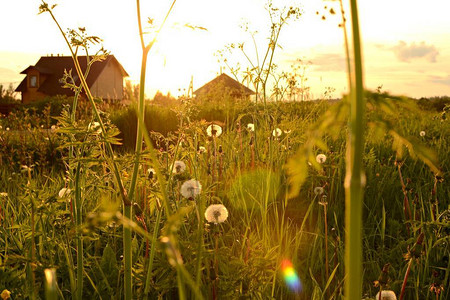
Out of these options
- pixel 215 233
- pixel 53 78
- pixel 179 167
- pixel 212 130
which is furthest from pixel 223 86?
pixel 53 78

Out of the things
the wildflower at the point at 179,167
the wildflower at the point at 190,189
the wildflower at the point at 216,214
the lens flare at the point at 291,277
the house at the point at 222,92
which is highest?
the house at the point at 222,92

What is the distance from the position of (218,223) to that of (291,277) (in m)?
0.45

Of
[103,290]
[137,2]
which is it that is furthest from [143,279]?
[137,2]

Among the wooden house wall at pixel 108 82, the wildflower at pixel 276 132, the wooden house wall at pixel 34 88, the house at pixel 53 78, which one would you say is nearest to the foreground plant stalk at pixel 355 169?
the wildflower at pixel 276 132

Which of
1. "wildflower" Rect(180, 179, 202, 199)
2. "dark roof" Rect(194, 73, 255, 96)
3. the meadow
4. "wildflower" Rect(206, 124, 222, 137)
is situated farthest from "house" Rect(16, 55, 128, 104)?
"wildflower" Rect(180, 179, 202, 199)

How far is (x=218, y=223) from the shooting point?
79.7 inches

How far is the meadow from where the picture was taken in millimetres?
733

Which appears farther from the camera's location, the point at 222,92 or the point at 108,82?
the point at 108,82

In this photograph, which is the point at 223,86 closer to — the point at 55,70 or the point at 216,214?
the point at 216,214

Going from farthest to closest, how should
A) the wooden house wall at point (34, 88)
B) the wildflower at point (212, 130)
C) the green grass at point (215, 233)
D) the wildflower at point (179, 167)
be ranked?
the wooden house wall at point (34, 88) < the wildflower at point (212, 130) < the wildflower at point (179, 167) < the green grass at point (215, 233)

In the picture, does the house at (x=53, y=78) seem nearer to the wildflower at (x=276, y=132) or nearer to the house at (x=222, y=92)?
the house at (x=222, y=92)

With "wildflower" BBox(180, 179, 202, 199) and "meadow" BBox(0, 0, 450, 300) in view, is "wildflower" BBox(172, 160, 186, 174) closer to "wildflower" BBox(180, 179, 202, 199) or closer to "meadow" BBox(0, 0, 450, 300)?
"meadow" BBox(0, 0, 450, 300)

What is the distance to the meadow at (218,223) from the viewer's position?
73 cm

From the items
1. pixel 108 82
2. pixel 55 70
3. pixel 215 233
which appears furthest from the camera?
pixel 108 82
